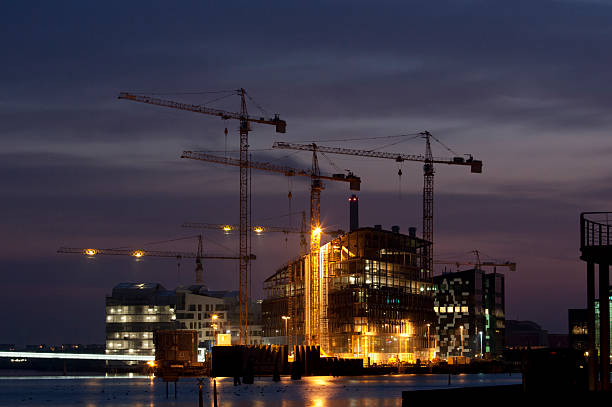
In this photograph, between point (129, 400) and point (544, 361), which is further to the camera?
point (129, 400)

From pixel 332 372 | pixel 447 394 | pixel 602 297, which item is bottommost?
pixel 332 372

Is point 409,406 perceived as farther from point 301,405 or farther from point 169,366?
point 169,366

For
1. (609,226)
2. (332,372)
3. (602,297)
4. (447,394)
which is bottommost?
(332,372)

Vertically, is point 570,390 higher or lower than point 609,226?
lower

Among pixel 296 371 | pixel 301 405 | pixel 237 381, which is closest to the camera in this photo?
pixel 301 405

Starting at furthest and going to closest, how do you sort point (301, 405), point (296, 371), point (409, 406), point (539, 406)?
point (296, 371), point (301, 405), point (409, 406), point (539, 406)

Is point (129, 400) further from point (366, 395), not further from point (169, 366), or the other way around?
point (169, 366)

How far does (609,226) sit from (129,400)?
267 feet

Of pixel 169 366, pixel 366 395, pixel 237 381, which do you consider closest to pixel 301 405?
pixel 366 395

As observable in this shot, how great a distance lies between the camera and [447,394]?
46.5 meters

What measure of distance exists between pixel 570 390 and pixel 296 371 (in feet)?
482

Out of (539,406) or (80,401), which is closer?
(539,406)

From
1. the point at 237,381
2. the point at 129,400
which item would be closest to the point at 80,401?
the point at 129,400

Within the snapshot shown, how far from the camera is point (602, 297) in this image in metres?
50.5
